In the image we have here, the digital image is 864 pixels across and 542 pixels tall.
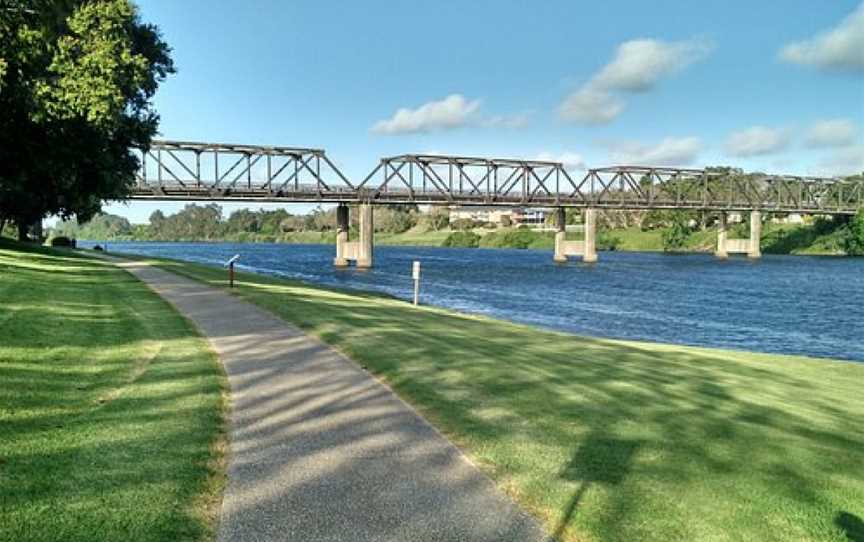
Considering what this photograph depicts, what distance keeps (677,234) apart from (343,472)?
610 ft

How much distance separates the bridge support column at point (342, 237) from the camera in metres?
93.3

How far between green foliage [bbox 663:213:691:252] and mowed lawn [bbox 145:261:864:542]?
567ft

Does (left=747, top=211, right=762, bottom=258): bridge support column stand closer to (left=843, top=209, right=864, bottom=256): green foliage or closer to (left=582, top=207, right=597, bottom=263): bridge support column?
(left=843, top=209, right=864, bottom=256): green foliage

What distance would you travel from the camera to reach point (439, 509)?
5891 mm

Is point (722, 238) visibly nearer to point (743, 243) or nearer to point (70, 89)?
point (743, 243)

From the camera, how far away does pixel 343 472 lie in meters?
6.64

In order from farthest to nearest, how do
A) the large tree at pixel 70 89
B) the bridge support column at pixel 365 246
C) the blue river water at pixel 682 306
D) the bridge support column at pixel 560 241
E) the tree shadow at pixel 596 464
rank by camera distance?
the bridge support column at pixel 560 241, the bridge support column at pixel 365 246, the blue river water at pixel 682 306, the large tree at pixel 70 89, the tree shadow at pixel 596 464

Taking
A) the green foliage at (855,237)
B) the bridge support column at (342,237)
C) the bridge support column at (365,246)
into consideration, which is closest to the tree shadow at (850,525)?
the bridge support column at (365,246)

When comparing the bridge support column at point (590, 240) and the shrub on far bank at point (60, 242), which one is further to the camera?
the bridge support column at point (590, 240)

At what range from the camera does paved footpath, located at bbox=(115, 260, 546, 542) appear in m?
5.49

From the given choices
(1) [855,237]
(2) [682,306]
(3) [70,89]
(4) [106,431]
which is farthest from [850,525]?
(1) [855,237]

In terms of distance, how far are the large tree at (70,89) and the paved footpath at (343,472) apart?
1794 centimetres

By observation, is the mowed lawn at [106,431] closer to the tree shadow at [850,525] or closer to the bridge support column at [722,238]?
the tree shadow at [850,525]

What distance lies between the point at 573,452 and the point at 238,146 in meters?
105
